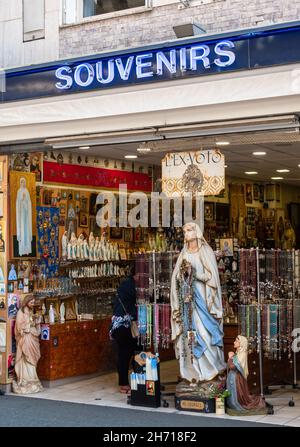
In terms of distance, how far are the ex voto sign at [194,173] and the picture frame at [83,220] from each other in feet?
8.82

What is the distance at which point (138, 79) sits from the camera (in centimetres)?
894

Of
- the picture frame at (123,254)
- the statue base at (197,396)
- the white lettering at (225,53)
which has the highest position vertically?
the white lettering at (225,53)

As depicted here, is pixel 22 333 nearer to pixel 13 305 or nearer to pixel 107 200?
pixel 13 305

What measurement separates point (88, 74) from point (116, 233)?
3744mm

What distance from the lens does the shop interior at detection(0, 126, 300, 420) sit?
31.4 feet

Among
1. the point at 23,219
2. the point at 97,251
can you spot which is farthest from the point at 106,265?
the point at 23,219

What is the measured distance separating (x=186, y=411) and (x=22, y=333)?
2.57 metres

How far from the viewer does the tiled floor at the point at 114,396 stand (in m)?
8.70

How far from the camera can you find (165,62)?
8734 mm

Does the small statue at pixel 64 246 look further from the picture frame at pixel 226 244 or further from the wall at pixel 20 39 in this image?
the picture frame at pixel 226 244

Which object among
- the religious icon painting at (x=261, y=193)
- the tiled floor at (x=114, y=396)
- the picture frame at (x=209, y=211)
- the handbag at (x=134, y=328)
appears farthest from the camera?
the religious icon painting at (x=261, y=193)

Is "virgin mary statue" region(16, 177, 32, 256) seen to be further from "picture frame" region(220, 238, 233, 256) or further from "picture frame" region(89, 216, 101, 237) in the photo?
"picture frame" region(220, 238, 233, 256)

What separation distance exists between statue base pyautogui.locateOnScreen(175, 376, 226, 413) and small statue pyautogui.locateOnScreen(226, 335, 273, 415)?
0.23 metres

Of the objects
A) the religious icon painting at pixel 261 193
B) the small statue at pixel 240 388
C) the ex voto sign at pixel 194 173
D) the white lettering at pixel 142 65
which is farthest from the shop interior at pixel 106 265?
the religious icon painting at pixel 261 193
